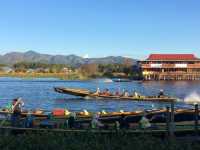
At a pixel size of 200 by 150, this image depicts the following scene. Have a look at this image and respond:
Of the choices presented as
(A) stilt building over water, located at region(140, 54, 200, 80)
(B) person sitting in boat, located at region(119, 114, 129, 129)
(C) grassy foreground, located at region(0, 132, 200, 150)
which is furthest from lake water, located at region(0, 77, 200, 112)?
(C) grassy foreground, located at region(0, 132, 200, 150)

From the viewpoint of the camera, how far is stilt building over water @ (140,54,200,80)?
154625 millimetres

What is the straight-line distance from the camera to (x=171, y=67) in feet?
515

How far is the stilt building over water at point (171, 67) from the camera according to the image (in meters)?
155

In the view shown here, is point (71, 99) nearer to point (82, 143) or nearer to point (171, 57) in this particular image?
point (82, 143)

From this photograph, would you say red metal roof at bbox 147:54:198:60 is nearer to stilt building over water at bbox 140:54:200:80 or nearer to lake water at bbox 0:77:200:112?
stilt building over water at bbox 140:54:200:80

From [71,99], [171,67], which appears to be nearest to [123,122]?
[71,99]

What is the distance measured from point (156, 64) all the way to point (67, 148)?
5626 inches

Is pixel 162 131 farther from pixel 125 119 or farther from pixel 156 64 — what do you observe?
pixel 156 64

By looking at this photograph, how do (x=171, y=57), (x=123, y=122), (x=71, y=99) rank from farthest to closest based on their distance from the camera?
(x=171, y=57) < (x=71, y=99) < (x=123, y=122)

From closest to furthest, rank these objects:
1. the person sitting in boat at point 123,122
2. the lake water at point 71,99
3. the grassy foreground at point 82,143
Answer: the grassy foreground at point 82,143 → the person sitting in boat at point 123,122 → the lake water at point 71,99

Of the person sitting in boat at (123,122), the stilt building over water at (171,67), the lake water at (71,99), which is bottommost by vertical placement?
the lake water at (71,99)

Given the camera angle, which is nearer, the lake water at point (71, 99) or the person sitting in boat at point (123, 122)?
the person sitting in boat at point (123, 122)

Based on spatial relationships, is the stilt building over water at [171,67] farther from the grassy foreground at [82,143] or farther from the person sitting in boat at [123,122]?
the grassy foreground at [82,143]

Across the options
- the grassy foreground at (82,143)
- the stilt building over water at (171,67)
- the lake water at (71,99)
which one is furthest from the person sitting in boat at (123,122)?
the stilt building over water at (171,67)
